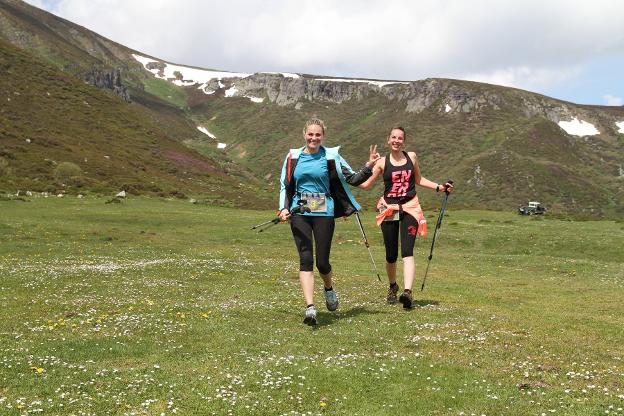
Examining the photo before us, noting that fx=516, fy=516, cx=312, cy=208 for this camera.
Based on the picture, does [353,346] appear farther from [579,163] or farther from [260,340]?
[579,163]

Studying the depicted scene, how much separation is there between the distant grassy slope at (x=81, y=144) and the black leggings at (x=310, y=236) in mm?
53484

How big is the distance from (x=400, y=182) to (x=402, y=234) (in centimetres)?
143

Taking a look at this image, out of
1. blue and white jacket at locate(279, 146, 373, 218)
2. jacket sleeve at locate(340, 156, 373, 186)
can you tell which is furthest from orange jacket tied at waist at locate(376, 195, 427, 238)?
jacket sleeve at locate(340, 156, 373, 186)

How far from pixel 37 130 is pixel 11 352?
83356 mm

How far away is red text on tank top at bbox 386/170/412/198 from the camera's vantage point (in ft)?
46.6

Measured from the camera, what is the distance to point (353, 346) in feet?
35.4

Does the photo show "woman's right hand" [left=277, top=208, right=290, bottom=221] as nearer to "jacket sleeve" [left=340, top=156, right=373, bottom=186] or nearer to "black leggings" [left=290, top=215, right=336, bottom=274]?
"black leggings" [left=290, top=215, right=336, bottom=274]

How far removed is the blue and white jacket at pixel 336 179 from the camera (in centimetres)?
1277

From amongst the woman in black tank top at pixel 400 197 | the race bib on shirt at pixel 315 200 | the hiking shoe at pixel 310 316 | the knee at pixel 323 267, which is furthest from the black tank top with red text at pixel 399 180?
the hiking shoe at pixel 310 316

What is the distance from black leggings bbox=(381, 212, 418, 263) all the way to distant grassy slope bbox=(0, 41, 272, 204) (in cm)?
5360

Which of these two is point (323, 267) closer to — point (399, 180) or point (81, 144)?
point (399, 180)

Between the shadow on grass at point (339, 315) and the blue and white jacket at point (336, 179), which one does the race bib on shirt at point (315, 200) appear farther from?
the shadow on grass at point (339, 315)

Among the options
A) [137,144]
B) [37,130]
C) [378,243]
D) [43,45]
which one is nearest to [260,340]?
[378,243]

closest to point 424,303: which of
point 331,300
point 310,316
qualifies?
point 331,300
